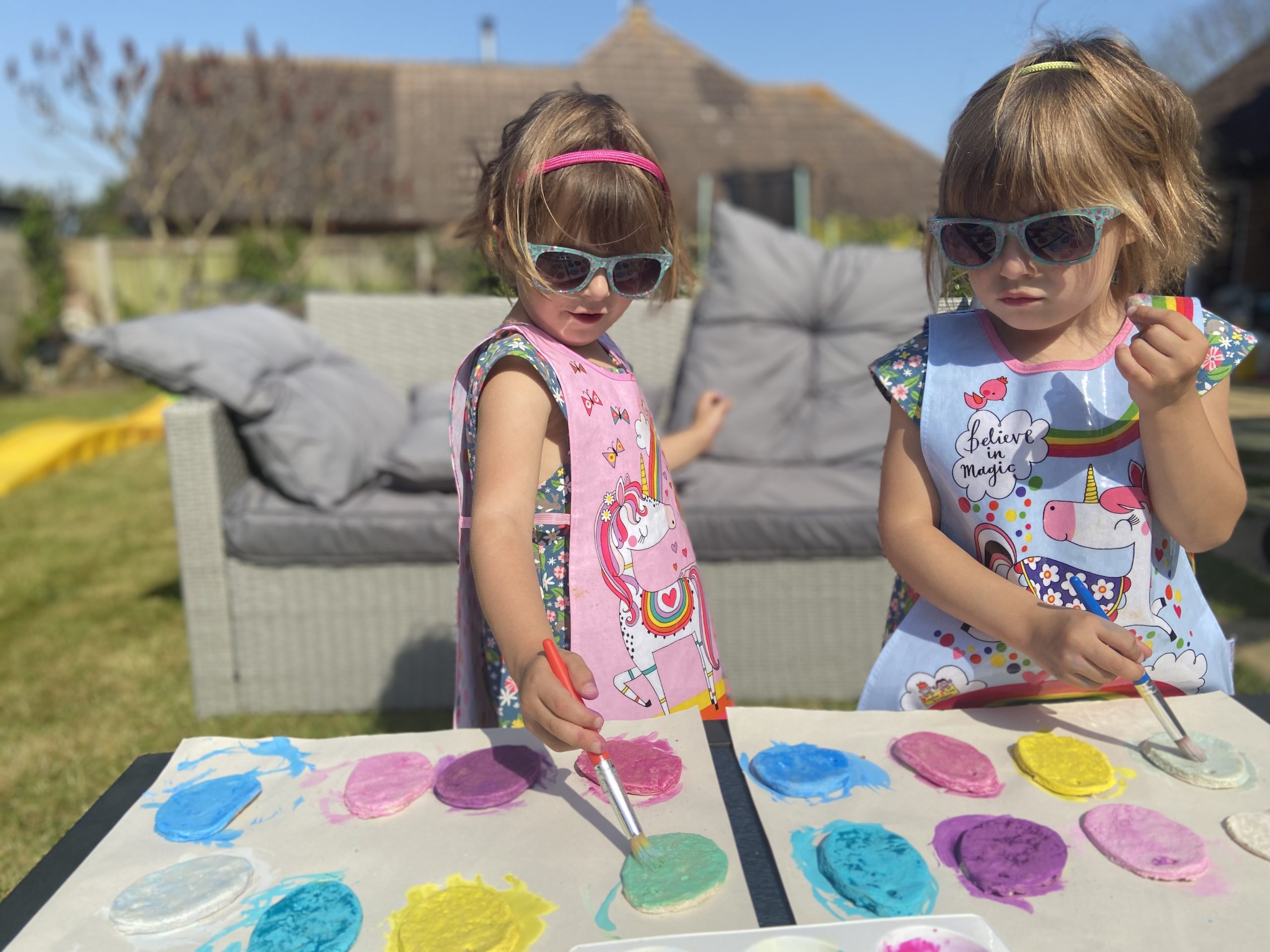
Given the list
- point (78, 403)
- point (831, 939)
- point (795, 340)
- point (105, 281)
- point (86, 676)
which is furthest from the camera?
point (105, 281)

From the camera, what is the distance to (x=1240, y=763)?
→ 2.72 feet

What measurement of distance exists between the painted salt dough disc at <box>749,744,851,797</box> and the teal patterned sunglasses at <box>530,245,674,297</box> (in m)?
0.53

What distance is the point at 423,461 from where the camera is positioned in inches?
100

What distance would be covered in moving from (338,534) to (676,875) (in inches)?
77.3

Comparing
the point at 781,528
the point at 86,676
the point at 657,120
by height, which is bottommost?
the point at 86,676

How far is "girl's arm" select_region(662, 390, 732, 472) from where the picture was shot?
143cm

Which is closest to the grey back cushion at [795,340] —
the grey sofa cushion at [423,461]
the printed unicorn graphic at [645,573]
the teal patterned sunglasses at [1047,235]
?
the grey sofa cushion at [423,461]

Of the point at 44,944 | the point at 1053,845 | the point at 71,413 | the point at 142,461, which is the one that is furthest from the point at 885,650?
the point at 71,413

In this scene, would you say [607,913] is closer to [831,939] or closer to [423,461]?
[831,939]

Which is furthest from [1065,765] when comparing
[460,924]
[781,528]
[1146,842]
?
[781,528]

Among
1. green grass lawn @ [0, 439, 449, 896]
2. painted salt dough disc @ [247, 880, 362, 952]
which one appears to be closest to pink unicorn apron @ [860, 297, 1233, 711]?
painted salt dough disc @ [247, 880, 362, 952]

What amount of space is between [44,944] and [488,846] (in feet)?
1.03

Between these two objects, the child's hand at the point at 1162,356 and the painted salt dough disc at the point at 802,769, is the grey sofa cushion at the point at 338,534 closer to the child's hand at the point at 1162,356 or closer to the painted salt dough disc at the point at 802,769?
the painted salt dough disc at the point at 802,769

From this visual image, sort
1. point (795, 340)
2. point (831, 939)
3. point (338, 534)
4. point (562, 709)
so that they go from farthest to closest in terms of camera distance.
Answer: point (795, 340) → point (338, 534) → point (562, 709) → point (831, 939)
